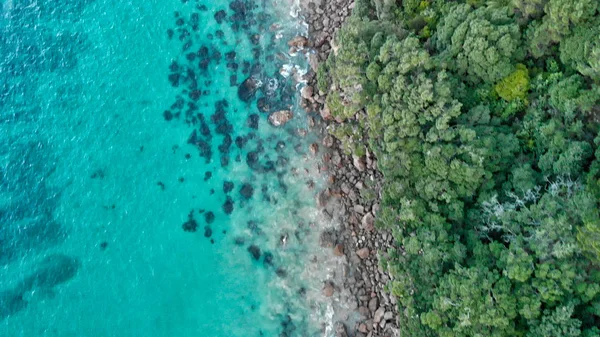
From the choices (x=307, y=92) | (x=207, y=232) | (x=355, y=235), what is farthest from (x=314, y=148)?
(x=207, y=232)

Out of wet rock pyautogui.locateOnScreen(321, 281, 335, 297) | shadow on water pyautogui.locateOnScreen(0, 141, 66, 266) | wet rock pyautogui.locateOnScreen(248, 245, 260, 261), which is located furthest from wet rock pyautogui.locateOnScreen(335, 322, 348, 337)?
shadow on water pyautogui.locateOnScreen(0, 141, 66, 266)

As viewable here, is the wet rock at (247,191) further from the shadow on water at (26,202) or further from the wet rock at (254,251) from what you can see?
the shadow on water at (26,202)

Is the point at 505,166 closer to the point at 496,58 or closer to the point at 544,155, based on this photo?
the point at 544,155

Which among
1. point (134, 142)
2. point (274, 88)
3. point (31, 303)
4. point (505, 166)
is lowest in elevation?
point (31, 303)

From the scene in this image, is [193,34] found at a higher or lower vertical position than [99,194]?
higher

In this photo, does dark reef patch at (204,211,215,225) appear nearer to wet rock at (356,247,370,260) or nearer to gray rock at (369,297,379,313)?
wet rock at (356,247,370,260)

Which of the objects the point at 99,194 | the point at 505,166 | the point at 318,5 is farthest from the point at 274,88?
the point at 505,166
